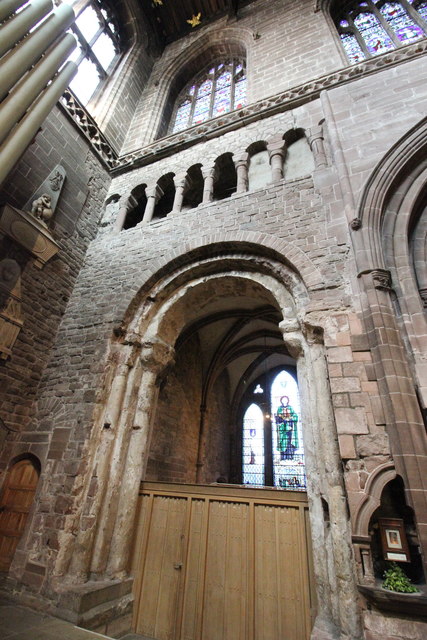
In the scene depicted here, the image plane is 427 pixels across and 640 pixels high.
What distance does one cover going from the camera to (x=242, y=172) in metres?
5.75

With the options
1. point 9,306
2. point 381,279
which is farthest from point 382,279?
point 9,306

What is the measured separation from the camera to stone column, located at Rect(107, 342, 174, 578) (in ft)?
12.9

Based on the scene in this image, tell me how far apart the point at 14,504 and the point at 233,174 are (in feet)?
22.5

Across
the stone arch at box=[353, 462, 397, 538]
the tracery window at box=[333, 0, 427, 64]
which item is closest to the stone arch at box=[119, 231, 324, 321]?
the stone arch at box=[353, 462, 397, 538]

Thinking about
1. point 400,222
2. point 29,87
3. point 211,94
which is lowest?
Answer: point 400,222

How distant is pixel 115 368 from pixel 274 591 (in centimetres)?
330

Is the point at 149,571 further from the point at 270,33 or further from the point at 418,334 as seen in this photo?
the point at 270,33

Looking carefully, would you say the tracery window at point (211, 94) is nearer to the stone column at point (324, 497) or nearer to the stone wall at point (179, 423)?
the stone wall at point (179, 423)

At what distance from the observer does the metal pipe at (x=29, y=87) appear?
4051 mm

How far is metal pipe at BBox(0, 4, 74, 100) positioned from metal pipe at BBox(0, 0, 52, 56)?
0.11 metres

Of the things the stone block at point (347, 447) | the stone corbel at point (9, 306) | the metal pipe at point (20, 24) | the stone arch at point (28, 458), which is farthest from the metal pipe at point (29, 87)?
the stone block at point (347, 447)

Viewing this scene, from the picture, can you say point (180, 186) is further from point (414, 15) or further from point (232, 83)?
point (414, 15)

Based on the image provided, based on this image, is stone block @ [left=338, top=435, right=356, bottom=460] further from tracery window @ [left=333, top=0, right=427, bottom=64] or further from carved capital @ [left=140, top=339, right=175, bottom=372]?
tracery window @ [left=333, top=0, right=427, bottom=64]

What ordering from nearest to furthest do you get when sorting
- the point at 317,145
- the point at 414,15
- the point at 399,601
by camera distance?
the point at 399,601, the point at 317,145, the point at 414,15
